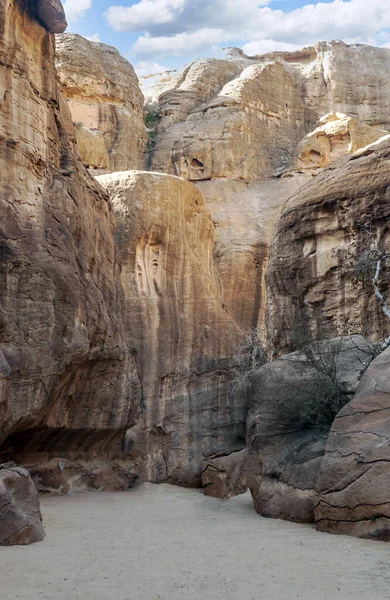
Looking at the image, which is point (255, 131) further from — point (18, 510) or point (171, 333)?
point (18, 510)

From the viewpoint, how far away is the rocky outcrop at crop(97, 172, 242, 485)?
62.2 feet

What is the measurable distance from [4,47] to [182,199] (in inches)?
366

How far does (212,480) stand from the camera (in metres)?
16.0

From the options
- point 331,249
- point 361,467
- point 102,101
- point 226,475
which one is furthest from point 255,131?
point 361,467

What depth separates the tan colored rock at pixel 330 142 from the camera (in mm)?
31562

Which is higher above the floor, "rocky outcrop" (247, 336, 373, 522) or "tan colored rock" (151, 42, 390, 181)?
"tan colored rock" (151, 42, 390, 181)

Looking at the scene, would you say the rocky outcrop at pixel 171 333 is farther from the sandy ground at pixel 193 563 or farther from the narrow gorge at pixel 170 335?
the sandy ground at pixel 193 563

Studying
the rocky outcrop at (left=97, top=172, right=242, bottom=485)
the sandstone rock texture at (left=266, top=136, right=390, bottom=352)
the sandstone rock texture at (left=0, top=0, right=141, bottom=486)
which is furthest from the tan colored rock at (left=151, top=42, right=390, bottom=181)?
the sandstone rock texture at (left=266, top=136, right=390, bottom=352)

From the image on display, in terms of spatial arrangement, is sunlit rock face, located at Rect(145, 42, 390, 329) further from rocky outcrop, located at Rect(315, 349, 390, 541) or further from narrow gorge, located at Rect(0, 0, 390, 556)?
rocky outcrop, located at Rect(315, 349, 390, 541)

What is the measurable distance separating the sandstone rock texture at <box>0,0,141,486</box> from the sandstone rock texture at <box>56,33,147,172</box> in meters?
14.7

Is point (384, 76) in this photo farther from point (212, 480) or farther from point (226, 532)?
point (226, 532)

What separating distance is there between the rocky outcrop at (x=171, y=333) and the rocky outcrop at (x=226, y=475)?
210 cm

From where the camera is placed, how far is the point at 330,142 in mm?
32094

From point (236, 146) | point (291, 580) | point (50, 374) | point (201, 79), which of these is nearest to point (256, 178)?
point (236, 146)
